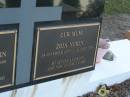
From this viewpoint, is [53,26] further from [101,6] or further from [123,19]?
[123,19]

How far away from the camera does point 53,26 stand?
315cm

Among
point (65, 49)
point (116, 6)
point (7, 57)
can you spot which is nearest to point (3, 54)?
point (7, 57)

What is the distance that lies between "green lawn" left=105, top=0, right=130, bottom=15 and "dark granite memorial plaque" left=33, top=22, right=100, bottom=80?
4639 millimetres

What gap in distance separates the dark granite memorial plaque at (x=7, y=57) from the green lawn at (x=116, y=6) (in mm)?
5377

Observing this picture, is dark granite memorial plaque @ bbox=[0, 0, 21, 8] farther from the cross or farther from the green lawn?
the green lawn

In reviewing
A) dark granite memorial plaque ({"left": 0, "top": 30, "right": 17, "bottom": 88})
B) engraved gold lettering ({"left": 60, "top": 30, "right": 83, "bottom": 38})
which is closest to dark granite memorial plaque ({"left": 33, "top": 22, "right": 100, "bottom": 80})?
engraved gold lettering ({"left": 60, "top": 30, "right": 83, "bottom": 38})

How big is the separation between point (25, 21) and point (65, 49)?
23.3 inches

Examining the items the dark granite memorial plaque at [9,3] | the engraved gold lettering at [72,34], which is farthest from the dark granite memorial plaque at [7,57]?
the engraved gold lettering at [72,34]

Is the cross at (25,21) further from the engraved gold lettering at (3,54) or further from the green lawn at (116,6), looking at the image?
the green lawn at (116,6)

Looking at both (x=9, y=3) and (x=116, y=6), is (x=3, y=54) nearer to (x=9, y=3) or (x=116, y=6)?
(x=9, y=3)

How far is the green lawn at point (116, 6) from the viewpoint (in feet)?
27.7

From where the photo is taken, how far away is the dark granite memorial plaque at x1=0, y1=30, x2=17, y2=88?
288 cm

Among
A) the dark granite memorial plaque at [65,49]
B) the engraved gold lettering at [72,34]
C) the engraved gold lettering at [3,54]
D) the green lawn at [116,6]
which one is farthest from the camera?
the green lawn at [116,6]

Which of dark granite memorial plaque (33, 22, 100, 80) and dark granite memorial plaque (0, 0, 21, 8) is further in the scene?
dark granite memorial plaque (33, 22, 100, 80)
